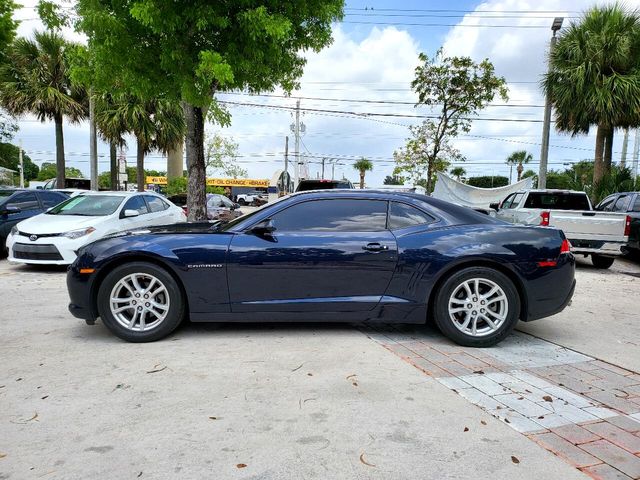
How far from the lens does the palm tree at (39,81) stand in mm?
18703

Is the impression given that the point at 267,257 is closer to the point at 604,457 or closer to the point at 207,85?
the point at 604,457

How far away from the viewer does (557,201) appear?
10469 millimetres

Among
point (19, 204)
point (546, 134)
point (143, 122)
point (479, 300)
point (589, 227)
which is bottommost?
point (479, 300)

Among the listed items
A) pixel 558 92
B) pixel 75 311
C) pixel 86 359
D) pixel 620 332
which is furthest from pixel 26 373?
pixel 558 92

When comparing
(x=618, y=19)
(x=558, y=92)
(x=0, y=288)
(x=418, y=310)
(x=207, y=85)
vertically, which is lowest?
(x=0, y=288)

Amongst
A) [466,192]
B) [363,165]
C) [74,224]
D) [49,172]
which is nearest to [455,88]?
[466,192]

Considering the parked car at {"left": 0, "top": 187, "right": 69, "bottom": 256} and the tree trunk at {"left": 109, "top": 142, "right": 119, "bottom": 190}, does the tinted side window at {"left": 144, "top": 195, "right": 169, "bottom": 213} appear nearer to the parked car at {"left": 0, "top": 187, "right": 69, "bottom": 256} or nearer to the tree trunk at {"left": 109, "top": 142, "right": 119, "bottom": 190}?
the parked car at {"left": 0, "top": 187, "right": 69, "bottom": 256}

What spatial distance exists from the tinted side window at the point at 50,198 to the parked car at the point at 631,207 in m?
12.5

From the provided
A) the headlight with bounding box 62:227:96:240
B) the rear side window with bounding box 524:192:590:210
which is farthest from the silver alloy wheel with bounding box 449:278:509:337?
the rear side window with bounding box 524:192:590:210

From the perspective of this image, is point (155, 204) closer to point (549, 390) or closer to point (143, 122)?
point (549, 390)

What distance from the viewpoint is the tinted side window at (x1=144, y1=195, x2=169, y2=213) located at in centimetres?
1002

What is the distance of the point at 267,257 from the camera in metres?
4.31

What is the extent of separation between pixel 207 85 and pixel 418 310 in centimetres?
619

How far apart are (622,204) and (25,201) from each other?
1356 cm
